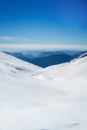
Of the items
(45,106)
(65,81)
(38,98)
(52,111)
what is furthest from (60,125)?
(65,81)

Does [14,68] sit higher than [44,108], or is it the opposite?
[14,68]

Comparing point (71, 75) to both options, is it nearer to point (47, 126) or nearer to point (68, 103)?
point (68, 103)

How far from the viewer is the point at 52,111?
8.12 m

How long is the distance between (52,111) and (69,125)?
1.52 m

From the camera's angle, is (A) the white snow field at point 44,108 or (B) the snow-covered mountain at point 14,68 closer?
(A) the white snow field at point 44,108

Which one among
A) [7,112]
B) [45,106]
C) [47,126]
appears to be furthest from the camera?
[45,106]

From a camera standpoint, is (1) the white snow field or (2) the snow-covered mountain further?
(2) the snow-covered mountain

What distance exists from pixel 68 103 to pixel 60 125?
2.51 metres

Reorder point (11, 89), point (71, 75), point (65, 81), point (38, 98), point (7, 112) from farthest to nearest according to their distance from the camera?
point (71, 75), point (65, 81), point (11, 89), point (38, 98), point (7, 112)

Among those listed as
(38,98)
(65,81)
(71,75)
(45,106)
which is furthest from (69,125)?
(71,75)

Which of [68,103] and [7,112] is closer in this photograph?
[7,112]

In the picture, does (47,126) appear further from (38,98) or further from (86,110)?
(38,98)

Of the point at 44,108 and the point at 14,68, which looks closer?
the point at 44,108

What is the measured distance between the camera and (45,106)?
882 cm
